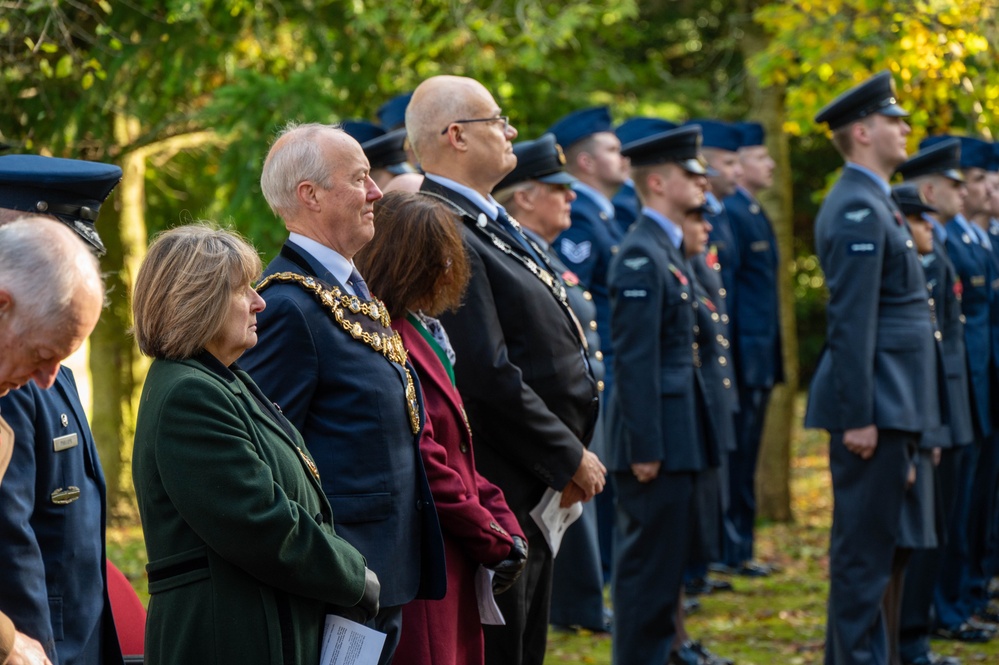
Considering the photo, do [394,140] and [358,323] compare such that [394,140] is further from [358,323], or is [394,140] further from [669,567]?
[358,323]

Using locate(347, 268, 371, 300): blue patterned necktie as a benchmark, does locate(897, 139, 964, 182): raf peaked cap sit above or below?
above

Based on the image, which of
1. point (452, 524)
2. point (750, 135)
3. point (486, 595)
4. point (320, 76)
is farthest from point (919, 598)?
point (320, 76)

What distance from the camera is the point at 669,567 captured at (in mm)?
5746

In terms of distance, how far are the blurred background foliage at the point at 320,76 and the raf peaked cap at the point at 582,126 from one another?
142 cm

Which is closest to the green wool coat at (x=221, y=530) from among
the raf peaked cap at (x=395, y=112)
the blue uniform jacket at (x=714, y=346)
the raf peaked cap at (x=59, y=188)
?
the raf peaked cap at (x=59, y=188)

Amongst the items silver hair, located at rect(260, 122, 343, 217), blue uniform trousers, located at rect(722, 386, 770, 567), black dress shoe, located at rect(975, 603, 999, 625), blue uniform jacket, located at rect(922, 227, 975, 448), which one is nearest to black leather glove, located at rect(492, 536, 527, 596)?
silver hair, located at rect(260, 122, 343, 217)

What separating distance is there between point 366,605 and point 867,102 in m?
3.87

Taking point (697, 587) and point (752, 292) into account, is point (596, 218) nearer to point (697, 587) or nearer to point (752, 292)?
point (752, 292)

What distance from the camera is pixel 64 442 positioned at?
9.75 ft

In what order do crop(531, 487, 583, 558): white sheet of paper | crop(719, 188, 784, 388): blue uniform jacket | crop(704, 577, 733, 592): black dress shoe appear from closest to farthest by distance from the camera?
1. crop(531, 487, 583, 558): white sheet of paper
2. crop(704, 577, 733, 592): black dress shoe
3. crop(719, 188, 784, 388): blue uniform jacket

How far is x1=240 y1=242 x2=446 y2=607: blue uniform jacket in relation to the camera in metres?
3.42

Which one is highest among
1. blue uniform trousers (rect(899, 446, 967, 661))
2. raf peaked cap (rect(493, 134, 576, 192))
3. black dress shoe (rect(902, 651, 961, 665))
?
raf peaked cap (rect(493, 134, 576, 192))

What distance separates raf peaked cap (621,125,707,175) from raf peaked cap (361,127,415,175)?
3.52 feet

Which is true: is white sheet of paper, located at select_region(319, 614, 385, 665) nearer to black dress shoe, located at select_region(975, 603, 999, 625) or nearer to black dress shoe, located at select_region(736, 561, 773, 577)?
black dress shoe, located at select_region(975, 603, 999, 625)
